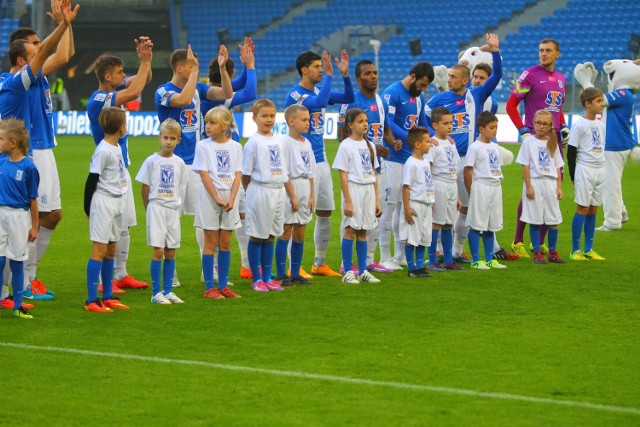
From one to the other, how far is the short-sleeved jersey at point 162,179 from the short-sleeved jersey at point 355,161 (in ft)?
5.70

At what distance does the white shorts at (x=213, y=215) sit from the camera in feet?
30.3

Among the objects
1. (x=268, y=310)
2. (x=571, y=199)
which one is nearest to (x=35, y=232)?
(x=268, y=310)

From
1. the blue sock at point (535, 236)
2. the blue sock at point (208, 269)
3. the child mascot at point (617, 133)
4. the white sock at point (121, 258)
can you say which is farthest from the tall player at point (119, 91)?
the child mascot at point (617, 133)

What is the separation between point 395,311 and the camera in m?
8.59

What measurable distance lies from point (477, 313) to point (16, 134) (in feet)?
12.8

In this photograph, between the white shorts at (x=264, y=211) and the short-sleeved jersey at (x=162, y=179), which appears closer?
the short-sleeved jersey at (x=162, y=179)

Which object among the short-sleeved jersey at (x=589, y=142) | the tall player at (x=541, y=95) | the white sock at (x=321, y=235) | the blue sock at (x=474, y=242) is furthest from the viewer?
the tall player at (x=541, y=95)

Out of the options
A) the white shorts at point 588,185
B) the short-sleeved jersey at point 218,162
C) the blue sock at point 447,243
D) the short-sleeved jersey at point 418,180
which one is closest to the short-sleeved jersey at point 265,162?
the short-sleeved jersey at point 218,162

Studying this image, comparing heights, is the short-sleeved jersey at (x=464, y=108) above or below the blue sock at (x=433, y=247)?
above

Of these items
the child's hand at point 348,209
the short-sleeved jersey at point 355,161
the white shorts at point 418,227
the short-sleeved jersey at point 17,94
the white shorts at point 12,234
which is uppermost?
the short-sleeved jersey at point 17,94

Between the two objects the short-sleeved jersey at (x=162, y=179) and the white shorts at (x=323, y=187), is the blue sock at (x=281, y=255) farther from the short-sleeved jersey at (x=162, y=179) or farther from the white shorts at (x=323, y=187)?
the short-sleeved jersey at (x=162, y=179)

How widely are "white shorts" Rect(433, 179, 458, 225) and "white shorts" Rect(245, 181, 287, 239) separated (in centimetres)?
207

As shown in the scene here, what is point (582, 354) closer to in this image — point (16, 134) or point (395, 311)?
point (395, 311)

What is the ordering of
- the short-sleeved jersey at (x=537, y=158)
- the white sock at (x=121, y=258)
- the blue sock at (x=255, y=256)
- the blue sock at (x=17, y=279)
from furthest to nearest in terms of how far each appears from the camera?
1. the short-sleeved jersey at (x=537, y=158)
2. the white sock at (x=121, y=258)
3. the blue sock at (x=255, y=256)
4. the blue sock at (x=17, y=279)
